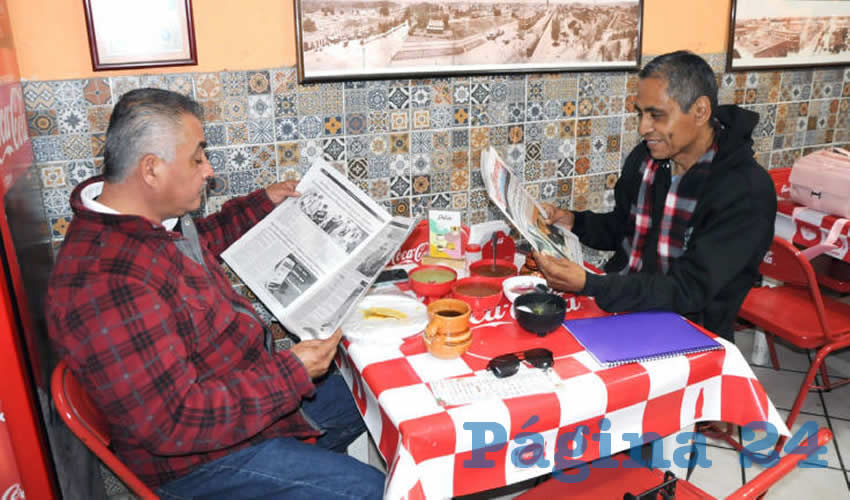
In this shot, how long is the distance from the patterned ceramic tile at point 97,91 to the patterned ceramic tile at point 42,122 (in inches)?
3.8

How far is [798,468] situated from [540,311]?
1.28 meters

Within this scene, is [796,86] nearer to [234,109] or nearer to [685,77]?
[685,77]

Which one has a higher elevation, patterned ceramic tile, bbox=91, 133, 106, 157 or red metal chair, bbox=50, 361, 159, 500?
patterned ceramic tile, bbox=91, 133, 106, 157

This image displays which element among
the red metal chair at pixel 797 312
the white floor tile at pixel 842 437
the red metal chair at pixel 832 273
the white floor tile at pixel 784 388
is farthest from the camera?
the white floor tile at pixel 784 388

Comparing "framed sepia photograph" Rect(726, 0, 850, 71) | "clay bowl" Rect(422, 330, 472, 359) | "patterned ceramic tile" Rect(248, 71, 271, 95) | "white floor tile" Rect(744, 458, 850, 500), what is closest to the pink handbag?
"framed sepia photograph" Rect(726, 0, 850, 71)

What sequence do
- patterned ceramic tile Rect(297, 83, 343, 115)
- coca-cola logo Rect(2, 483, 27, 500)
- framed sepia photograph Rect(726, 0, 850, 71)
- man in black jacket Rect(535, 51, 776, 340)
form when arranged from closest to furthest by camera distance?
coca-cola logo Rect(2, 483, 27, 500), man in black jacket Rect(535, 51, 776, 340), patterned ceramic tile Rect(297, 83, 343, 115), framed sepia photograph Rect(726, 0, 850, 71)

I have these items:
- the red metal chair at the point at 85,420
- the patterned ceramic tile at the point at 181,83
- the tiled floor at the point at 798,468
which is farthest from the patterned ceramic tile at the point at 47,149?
the tiled floor at the point at 798,468

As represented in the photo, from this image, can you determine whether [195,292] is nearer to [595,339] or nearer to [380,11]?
[595,339]

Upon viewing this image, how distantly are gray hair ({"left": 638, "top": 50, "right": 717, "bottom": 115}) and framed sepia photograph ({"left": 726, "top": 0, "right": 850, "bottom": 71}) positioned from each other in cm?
106

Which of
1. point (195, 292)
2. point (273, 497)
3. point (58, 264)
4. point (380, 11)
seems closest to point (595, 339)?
point (273, 497)

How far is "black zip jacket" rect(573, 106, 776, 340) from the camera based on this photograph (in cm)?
148

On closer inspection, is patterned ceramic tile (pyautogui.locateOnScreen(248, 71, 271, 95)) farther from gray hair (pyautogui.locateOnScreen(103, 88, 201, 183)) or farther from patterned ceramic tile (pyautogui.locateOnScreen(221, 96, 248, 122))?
gray hair (pyautogui.locateOnScreen(103, 88, 201, 183))

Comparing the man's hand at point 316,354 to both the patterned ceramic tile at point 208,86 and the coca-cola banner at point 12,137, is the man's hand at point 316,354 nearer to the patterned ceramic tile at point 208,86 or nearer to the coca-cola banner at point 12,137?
the coca-cola banner at point 12,137

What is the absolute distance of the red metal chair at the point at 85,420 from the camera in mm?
1130
